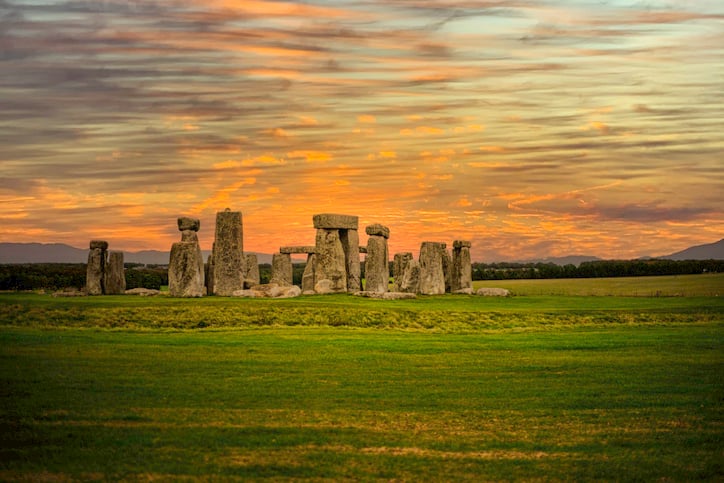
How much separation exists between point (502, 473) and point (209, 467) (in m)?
3.75

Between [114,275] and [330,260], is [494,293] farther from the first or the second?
[114,275]

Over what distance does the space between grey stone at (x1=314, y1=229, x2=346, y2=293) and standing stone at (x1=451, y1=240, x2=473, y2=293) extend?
31.7 ft

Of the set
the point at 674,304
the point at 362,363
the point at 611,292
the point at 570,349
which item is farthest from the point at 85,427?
the point at 611,292

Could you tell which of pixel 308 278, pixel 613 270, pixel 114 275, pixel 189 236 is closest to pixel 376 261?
pixel 308 278

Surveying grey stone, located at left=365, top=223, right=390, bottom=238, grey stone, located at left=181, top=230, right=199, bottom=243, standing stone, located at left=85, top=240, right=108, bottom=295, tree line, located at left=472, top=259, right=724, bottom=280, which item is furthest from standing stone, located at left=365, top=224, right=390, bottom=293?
tree line, located at left=472, top=259, right=724, bottom=280

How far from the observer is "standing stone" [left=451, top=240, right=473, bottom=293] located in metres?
51.3

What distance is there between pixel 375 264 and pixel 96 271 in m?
15.5

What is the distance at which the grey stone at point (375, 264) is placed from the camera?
46.7 metres

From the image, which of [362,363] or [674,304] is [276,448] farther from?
[674,304]

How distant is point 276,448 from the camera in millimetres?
11188

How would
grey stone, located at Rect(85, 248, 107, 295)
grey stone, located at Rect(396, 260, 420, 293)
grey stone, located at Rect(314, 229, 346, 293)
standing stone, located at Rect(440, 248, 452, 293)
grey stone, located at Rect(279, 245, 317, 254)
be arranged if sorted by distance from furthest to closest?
grey stone, located at Rect(279, 245, 317, 254)
standing stone, located at Rect(440, 248, 452, 293)
grey stone, located at Rect(396, 260, 420, 293)
grey stone, located at Rect(314, 229, 346, 293)
grey stone, located at Rect(85, 248, 107, 295)

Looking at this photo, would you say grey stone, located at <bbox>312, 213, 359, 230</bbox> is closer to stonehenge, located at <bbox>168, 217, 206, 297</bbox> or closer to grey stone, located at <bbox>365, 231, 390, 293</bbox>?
grey stone, located at <bbox>365, 231, 390, 293</bbox>

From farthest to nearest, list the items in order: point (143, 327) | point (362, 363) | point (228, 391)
→ point (143, 327) → point (362, 363) → point (228, 391)

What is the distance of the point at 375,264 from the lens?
4662cm
